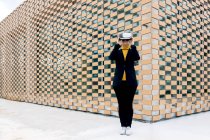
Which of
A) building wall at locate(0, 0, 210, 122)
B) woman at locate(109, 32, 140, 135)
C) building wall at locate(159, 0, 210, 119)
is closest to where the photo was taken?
woman at locate(109, 32, 140, 135)

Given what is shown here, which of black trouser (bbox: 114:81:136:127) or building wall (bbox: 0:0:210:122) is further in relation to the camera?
building wall (bbox: 0:0:210:122)

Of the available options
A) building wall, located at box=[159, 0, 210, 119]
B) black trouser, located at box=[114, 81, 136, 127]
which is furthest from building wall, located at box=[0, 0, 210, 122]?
black trouser, located at box=[114, 81, 136, 127]

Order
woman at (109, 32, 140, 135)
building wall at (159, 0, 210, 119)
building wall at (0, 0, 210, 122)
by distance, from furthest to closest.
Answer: building wall at (159, 0, 210, 119) < building wall at (0, 0, 210, 122) < woman at (109, 32, 140, 135)

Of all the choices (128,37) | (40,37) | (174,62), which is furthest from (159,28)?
(40,37)

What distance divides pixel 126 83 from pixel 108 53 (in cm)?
109

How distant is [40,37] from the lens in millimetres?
5051

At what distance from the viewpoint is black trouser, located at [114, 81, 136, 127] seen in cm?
212

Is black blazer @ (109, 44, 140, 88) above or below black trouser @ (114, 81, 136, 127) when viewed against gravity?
above

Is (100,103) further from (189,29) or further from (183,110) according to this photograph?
(189,29)

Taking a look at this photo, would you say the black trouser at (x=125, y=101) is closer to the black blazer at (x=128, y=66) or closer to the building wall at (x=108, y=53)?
the black blazer at (x=128, y=66)

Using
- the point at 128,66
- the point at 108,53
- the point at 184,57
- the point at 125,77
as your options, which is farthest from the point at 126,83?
the point at 184,57

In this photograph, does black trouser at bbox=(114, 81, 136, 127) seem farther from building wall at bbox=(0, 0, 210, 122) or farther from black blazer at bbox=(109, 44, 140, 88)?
building wall at bbox=(0, 0, 210, 122)

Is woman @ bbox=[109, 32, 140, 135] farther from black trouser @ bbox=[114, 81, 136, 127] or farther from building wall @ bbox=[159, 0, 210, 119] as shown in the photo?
building wall @ bbox=[159, 0, 210, 119]

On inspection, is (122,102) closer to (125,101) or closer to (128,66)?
(125,101)
